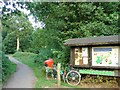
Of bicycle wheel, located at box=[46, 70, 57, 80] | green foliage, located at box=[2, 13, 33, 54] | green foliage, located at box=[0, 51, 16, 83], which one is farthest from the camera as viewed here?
green foliage, located at box=[2, 13, 33, 54]

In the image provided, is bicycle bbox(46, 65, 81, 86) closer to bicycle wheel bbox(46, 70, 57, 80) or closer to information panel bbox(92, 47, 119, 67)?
bicycle wheel bbox(46, 70, 57, 80)

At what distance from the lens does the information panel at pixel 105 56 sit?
9789 mm

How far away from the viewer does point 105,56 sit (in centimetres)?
1005

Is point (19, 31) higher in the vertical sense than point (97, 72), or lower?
higher

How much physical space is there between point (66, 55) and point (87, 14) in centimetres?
334

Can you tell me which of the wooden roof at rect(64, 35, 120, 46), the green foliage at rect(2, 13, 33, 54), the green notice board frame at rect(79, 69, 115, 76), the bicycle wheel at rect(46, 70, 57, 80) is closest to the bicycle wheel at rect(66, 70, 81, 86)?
the green notice board frame at rect(79, 69, 115, 76)

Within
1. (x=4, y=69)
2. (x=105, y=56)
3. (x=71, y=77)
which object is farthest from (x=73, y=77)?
(x=4, y=69)

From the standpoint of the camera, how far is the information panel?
9.79 meters

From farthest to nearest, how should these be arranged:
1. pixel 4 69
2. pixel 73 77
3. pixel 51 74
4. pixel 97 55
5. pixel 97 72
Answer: pixel 51 74
pixel 4 69
pixel 73 77
pixel 97 55
pixel 97 72

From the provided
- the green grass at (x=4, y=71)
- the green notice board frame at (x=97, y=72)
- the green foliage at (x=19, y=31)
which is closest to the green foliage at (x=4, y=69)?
the green grass at (x=4, y=71)

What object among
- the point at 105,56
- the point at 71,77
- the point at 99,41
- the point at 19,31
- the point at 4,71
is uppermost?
the point at 19,31

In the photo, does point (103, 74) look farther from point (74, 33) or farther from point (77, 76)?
point (74, 33)

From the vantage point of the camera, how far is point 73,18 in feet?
47.3

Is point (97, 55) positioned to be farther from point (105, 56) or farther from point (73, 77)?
point (73, 77)
